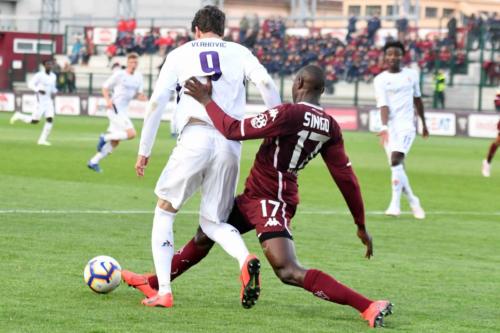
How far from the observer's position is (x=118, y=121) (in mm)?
23594

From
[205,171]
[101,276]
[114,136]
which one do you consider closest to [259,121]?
[205,171]

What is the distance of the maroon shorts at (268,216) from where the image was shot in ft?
24.8

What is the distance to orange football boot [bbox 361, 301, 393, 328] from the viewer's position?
723 centimetres

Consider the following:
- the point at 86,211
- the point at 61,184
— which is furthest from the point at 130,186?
the point at 86,211

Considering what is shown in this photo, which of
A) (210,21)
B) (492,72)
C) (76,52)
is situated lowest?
(76,52)

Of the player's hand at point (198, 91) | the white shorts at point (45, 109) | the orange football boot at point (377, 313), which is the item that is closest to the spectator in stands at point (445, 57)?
the white shorts at point (45, 109)

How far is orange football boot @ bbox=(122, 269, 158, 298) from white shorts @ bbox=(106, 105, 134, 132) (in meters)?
15.0

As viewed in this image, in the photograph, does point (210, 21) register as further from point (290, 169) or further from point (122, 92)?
point (122, 92)

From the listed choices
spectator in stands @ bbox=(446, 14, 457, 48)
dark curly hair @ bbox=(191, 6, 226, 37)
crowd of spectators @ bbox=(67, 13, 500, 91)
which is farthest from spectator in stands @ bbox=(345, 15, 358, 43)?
dark curly hair @ bbox=(191, 6, 226, 37)

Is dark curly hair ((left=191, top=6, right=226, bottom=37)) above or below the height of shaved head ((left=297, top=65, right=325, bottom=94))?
above

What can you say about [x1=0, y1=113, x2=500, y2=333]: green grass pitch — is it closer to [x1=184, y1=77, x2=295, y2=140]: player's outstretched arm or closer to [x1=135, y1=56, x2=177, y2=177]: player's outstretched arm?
[x1=135, y1=56, x2=177, y2=177]: player's outstretched arm

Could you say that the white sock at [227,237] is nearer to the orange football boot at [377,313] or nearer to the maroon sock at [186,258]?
the maroon sock at [186,258]

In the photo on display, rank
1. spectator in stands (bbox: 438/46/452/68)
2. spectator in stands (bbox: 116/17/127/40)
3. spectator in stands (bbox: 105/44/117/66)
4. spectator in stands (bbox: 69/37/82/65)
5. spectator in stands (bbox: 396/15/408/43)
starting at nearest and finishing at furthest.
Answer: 1. spectator in stands (bbox: 438/46/452/68)
2. spectator in stands (bbox: 396/15/408/43)
3. spectator in stands (bbox: 105/44/117/66)
4. spectator in stands (bbox: 116/17/127/40)
5. spectator in stands (bbox: 69/37/82/65)

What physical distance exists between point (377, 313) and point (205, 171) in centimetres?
166
